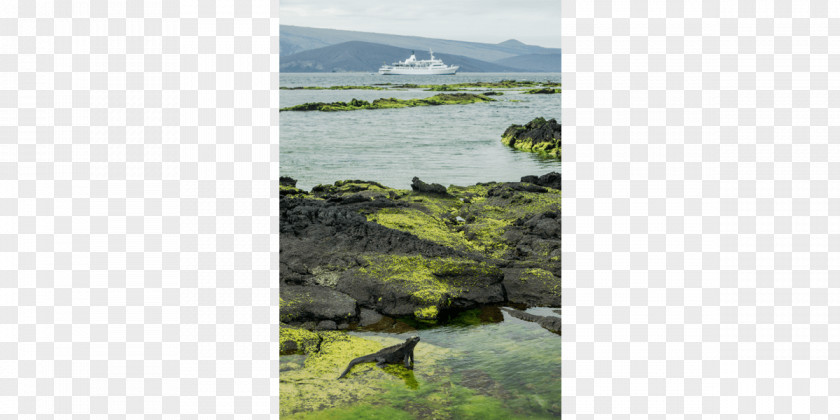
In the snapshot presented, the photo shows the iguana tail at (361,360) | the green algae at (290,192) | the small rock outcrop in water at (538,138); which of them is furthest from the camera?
the small rock outcrop in water at (538,138)

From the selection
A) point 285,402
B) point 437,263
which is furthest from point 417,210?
point 285,402

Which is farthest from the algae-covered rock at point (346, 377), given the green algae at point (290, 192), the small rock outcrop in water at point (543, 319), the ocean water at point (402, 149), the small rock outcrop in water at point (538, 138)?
the small rock outcrop in water at point (538, 138)

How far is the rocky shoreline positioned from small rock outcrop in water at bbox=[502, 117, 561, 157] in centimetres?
1432

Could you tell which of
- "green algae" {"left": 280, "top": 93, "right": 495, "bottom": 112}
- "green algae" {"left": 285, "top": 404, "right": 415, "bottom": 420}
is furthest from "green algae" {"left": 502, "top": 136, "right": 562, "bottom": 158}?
"green algae" {"left": 280, "top": 93, "right": 495, "bottom": 112}

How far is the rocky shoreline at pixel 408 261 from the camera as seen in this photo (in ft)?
26.8

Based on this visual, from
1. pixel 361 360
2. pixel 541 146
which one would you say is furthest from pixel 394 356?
pixel 541 146

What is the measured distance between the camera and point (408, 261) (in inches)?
360

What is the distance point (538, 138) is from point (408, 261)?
65.4 feet

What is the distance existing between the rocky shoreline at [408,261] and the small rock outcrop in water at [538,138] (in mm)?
14320

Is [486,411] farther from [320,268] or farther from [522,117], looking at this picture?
[522,117]

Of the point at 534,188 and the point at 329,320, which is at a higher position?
the point at 534,188

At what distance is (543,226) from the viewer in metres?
11.2

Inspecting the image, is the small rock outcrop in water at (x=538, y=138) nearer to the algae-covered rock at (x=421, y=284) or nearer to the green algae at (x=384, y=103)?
the algae-covered rock at (x=421, y=284)

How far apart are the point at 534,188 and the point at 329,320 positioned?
8333 millimetres
